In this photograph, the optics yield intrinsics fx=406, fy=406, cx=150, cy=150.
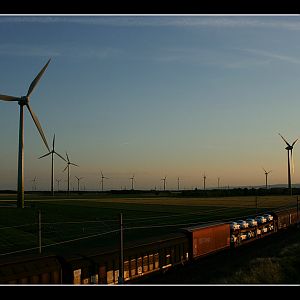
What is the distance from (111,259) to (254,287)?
16.7 m

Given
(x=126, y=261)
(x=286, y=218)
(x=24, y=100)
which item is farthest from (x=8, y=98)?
(x=126, y=261)

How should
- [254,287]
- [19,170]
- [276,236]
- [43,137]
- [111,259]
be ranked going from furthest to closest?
[19,170] < [43,137] < [276,236] < [111,259] < [254,287]

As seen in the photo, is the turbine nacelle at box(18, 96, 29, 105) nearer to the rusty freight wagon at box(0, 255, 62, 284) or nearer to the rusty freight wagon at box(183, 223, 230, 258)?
the rusty freight wagon at box(183, 223, 230, 258)

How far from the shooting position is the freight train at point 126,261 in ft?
57.4

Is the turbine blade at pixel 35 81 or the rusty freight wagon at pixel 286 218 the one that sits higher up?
the turbine blade at pixel 35 81

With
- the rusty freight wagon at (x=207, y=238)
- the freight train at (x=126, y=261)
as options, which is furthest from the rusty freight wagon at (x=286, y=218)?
the rusty freight wagon at (x=207, y=238)

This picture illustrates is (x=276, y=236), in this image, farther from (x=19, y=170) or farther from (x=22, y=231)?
(x=19, y=170)

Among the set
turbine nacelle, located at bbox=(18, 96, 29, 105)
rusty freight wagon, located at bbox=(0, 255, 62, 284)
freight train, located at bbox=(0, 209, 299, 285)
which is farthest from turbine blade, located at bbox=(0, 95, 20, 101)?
rusty freight wagon, located at bbox=(0, 255, 62, 284)

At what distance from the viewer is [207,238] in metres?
34.4

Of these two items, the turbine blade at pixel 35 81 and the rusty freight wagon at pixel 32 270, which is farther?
the turbine blade at pixel 35 81

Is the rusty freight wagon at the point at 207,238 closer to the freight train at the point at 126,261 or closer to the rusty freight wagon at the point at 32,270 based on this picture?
the freight train at the point at 126,261

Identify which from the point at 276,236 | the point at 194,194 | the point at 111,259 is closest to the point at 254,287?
the point at 111,259
